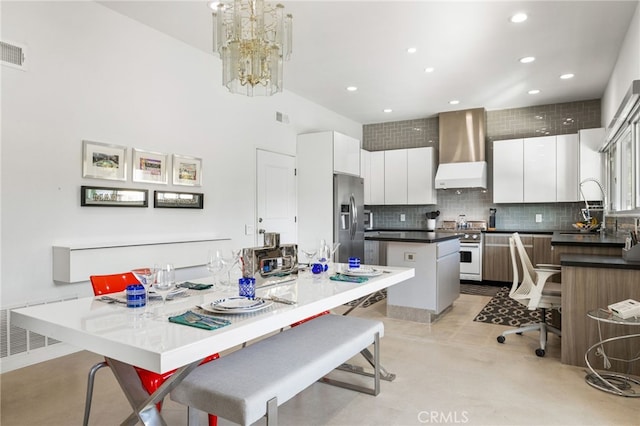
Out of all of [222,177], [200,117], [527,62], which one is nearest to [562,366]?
[527,62]

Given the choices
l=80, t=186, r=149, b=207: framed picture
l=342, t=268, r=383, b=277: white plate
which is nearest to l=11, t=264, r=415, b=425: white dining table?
l=342, t=268, r=383, b=277: white plate

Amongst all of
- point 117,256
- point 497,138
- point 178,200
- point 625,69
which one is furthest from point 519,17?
point 117,256

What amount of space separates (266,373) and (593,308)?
8.39 ft

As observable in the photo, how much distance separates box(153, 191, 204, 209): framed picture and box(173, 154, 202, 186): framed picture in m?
0.12

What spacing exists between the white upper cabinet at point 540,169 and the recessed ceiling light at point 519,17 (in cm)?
309

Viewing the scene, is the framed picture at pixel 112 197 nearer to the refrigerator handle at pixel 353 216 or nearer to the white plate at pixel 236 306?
the white plate at pixel 236 306

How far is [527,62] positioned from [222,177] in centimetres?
382

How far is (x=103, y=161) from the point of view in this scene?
3570 mm

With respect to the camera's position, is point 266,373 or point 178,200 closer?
point 266,373

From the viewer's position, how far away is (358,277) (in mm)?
2418

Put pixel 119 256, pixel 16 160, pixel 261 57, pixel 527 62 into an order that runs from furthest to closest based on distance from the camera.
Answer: pixel 527 62 → pixel 119 256 → pixel 16 160 → pixel 261 57

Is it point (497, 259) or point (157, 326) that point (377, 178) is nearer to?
point (497, 259)

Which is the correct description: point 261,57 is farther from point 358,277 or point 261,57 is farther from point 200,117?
point 200,117

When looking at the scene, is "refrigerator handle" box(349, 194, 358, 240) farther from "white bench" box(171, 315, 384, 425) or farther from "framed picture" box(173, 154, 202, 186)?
"white bench" box(171, 315, 384, 425)
